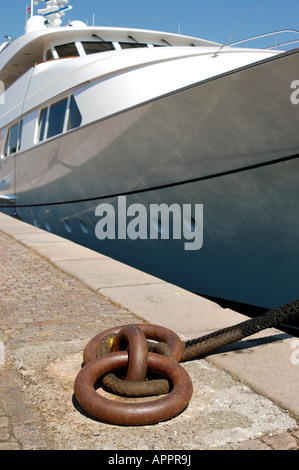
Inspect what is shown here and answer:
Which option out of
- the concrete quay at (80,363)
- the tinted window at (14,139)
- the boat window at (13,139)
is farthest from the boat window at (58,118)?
the concrete quay at (80,363)

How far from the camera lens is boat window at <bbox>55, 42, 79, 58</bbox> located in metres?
10.2

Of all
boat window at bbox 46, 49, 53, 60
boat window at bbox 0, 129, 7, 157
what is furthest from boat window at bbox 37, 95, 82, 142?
boat window at bbox 0, 129, 7, 157

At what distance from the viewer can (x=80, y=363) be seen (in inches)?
114

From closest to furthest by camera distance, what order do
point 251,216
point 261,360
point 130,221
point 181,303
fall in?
point 261,360 < point 181,303 < point 251,216 < point 130,221

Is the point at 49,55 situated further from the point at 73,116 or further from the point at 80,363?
the point at 80,363

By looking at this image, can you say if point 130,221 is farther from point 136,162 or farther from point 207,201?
point 207,201

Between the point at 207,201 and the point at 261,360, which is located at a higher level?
the point at 207,201

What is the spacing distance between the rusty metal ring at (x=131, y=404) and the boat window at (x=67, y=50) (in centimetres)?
891

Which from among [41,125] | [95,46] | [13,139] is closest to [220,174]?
[41,125]

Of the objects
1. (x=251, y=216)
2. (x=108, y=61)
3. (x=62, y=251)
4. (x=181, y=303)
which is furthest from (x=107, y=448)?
(x=108, y=61)

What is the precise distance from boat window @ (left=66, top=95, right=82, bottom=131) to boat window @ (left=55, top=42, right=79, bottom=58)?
99.9 inches

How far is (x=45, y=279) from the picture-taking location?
5145 mm

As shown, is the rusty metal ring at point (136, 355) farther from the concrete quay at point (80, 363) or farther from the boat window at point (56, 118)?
the boat window at point (56, 118)

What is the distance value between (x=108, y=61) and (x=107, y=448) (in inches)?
258
